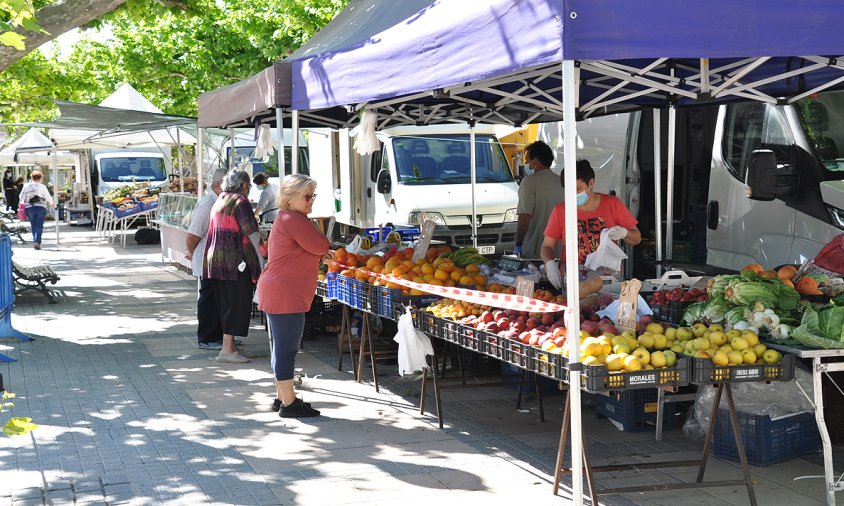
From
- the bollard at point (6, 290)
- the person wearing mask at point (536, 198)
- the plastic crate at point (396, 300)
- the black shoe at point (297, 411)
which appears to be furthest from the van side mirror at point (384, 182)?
the black shoe at point (297, 411)

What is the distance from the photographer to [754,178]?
812 centimetres

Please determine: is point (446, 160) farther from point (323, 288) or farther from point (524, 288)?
point (524, 288)

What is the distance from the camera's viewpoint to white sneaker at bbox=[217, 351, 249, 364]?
994 cm

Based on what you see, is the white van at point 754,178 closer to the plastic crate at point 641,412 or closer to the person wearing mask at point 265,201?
the plastic crate at point 641,412

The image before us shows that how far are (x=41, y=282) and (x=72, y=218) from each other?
2341 centimetres

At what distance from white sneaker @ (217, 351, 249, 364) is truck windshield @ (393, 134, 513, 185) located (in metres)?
6.31

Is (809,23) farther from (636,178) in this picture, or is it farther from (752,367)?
(636,178)

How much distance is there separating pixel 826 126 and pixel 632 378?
4263 mm

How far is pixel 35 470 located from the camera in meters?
6.33

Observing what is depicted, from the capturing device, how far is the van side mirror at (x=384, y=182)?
15.7 meters

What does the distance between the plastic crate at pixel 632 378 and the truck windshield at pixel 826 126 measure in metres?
3.55

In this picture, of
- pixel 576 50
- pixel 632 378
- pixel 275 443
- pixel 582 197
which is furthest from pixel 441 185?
pixel 576 50

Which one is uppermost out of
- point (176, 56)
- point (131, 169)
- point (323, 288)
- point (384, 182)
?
point (176, 56)

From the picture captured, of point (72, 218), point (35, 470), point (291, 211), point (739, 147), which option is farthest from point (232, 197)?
point (72, 218)
